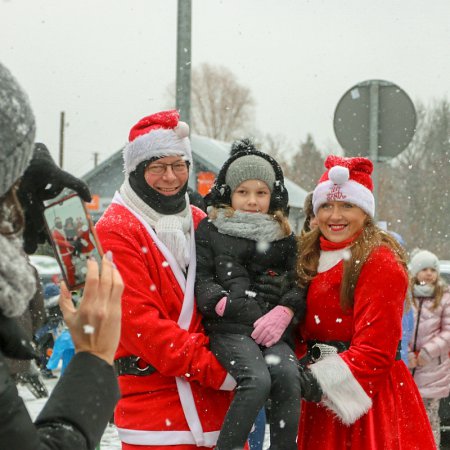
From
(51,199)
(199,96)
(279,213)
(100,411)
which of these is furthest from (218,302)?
(199,96)

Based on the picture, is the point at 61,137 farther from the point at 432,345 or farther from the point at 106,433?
the point at 432,345

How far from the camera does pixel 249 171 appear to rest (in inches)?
149

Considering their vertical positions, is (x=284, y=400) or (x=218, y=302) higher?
(x=218, y=302)

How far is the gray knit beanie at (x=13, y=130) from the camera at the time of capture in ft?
4.98

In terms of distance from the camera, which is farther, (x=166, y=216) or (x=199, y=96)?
(x=199, y=96)

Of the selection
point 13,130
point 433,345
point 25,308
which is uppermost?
point 13,130

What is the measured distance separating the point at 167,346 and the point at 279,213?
0.87 metres

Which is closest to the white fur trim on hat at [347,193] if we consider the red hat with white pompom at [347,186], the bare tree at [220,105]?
the red hat with white pompom at [347,186]

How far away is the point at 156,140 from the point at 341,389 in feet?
4.23

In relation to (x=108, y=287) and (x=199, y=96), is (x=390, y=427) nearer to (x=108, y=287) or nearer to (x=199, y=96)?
(x=108, y=287)

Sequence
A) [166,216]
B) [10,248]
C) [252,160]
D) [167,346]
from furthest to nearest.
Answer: [252,160]
[166,216]
[167,346]
[10,248]

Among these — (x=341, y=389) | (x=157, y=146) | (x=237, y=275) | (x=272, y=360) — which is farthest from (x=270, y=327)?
(x=157, y=146)

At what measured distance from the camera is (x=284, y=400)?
3.39 metres

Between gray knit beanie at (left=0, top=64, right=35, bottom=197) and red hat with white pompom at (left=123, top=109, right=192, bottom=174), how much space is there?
2059 millimetres
